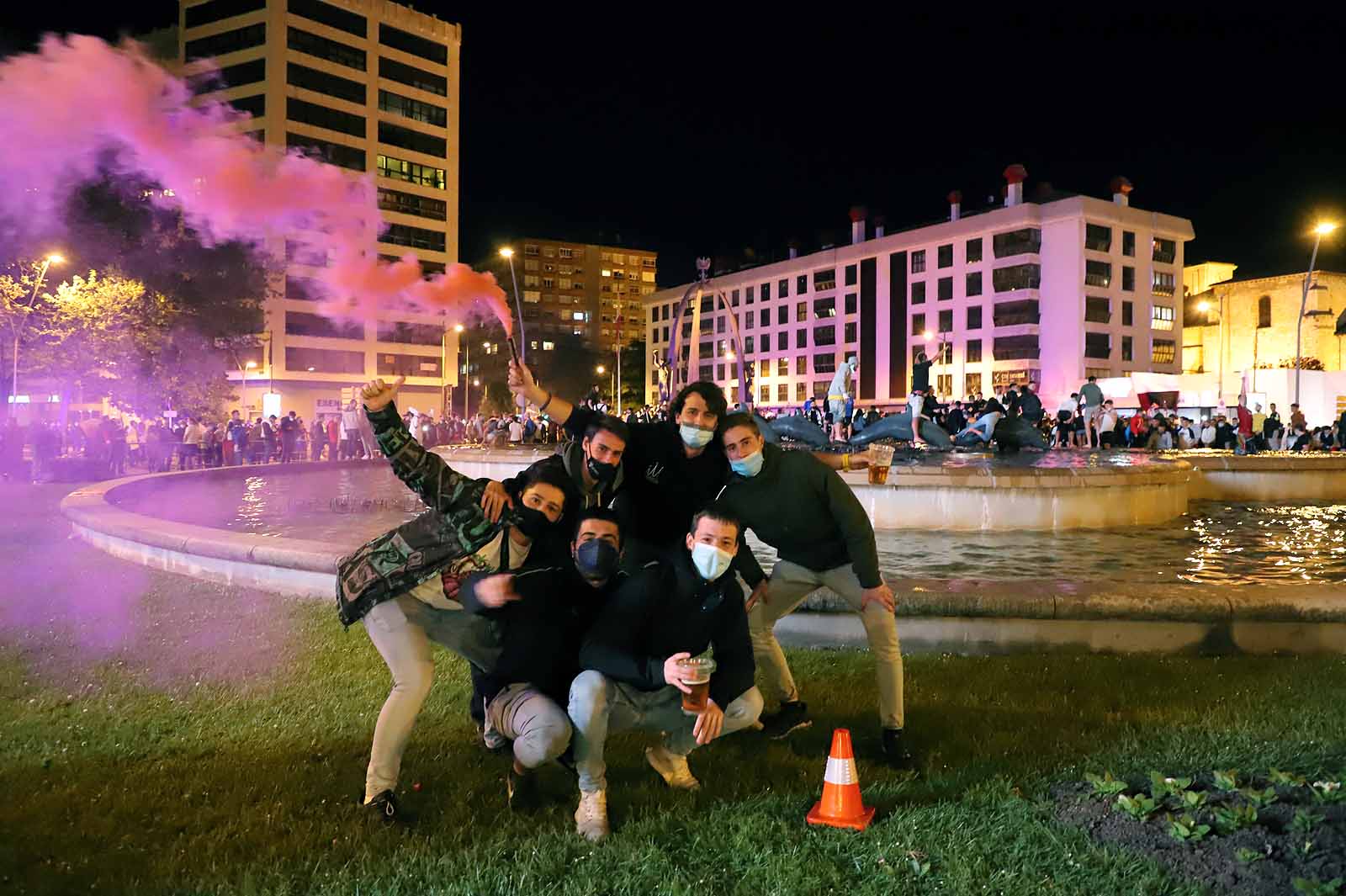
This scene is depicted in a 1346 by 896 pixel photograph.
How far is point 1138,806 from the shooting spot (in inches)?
137

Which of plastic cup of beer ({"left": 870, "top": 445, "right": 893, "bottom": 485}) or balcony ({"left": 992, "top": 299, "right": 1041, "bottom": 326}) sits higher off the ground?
balcony ({"left": 992, "top": 299, "right": 1041, "bottom": 326})

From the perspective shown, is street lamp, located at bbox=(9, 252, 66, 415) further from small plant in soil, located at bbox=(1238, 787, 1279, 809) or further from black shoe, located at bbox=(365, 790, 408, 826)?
small plant in soil, located at bbox=(1238, 787, 1279, 809)

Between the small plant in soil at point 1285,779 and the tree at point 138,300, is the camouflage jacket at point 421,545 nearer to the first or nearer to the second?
the small plant in soil at point 1285,779

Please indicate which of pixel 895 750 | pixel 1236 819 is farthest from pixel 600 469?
pixel 1236 819

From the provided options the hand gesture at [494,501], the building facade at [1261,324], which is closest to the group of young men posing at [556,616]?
the hand gesture at [494,501]

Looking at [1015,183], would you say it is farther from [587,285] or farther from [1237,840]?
[587,285]

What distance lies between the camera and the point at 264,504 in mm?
14445

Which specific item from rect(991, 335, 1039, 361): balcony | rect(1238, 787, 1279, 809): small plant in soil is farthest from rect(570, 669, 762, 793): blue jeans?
rect(991, 335, 1039, 361): balcony

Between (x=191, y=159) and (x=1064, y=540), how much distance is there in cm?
1128

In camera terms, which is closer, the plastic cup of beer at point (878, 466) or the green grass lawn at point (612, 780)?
the green grass lawn at point (612, 780)

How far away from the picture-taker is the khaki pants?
4402 mm

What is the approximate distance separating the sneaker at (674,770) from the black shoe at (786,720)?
26.6 inches

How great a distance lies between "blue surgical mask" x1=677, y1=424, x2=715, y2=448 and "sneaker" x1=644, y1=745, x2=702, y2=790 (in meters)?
1.46

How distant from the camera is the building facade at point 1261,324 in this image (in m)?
57.3
